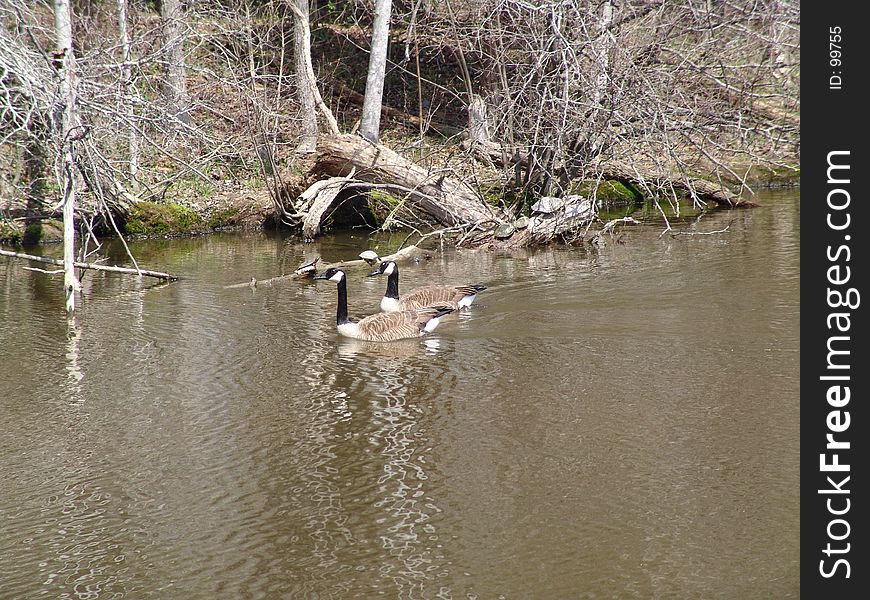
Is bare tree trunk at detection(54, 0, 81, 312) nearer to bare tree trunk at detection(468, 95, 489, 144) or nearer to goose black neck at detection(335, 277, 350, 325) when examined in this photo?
goose black neck at detection(335, 277, 350, 325)

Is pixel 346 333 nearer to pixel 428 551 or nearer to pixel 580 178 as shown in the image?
pixel 428 551

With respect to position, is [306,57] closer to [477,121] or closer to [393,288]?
[477,121]

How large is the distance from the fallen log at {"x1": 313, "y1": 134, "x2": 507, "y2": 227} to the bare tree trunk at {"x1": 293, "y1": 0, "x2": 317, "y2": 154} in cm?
167

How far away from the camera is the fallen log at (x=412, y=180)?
651 inches

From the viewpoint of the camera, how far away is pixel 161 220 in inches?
744

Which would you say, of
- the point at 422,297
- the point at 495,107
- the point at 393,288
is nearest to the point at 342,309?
the point at 393,288

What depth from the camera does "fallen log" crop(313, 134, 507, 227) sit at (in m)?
16.5

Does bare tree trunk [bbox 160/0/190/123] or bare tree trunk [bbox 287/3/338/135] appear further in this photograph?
bare tree trunk [bbox 287/3/338/135]

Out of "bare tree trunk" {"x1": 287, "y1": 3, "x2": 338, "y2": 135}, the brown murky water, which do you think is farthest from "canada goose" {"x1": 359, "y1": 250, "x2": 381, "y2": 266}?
"bare tree trunk" {"x1": 287, "y1": 3, "x2": 338, "y2": 135}

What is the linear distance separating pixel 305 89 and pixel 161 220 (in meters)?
3.79

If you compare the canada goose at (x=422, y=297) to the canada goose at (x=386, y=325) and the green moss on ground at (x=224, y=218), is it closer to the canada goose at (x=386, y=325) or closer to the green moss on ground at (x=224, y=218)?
the canada goose at (x=386, y=325)


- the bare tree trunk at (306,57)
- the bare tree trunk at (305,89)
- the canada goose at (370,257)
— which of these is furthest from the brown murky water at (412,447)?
the bare tree trunk at (305,89)

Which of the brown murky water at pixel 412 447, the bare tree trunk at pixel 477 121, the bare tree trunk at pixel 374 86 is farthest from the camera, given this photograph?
the bare tree trunk at pixel 374 86

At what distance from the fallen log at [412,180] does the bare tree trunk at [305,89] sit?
167 cm
